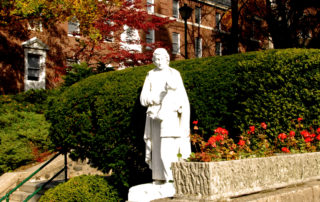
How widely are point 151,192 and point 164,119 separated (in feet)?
4.12

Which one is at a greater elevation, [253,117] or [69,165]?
[253,117]

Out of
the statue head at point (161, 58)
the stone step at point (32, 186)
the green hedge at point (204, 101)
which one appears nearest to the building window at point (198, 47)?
the stone step at point (32, 186)

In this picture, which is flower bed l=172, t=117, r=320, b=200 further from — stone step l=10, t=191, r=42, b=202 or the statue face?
stone step l=10, t=191, r=42, b=202

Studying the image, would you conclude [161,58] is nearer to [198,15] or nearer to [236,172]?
[236,172]

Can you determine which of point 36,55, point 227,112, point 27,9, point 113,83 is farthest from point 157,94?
point 36,55

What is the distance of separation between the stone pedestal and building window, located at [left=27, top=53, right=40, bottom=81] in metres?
18.7

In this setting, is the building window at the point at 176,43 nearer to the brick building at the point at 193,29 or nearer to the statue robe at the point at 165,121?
the brick building at the point at 193,29

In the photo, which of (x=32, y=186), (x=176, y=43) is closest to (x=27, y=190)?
(x=32, y=186)

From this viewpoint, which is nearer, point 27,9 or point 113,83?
point 113,83

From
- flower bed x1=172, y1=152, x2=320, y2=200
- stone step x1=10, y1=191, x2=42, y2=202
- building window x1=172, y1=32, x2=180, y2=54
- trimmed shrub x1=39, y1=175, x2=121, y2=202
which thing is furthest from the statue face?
building window x1=172, y1=32, x2=180, y2=54

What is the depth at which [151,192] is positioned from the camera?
251 inches

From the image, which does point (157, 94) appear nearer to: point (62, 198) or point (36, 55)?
point (62, 198)

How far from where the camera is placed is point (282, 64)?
23.6ft

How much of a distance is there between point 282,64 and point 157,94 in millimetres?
2497
